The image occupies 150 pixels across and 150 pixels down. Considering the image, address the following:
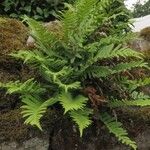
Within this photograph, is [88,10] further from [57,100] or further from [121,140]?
[121,140]

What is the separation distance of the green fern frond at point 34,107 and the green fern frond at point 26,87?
81mm

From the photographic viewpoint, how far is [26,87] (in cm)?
638

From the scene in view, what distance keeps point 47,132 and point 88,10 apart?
5.50 feet

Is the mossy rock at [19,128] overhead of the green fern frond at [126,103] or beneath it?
beneath

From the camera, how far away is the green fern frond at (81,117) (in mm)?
5930

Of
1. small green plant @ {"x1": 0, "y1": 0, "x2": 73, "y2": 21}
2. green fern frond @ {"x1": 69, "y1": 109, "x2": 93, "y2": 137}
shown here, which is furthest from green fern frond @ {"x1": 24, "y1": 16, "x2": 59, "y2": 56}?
small green plant @ {"x1": 0, "y1": 0, "x2": 73, "y2": 21}

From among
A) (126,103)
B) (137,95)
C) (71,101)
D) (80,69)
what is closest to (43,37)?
(80,69)

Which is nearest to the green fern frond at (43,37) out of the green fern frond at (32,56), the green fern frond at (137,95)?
the green fern frond at (32,56)

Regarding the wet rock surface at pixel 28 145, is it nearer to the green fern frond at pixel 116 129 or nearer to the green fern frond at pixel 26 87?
the green fern frond at pixel 26 87

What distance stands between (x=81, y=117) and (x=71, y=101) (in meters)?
0.23

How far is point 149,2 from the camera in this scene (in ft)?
102

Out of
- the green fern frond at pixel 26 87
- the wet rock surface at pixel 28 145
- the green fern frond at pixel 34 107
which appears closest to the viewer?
the green fern frond at pixel 34 107

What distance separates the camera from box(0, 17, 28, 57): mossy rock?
743 cm

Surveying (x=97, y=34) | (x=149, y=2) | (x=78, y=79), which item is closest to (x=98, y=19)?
(x=97, y=34)
